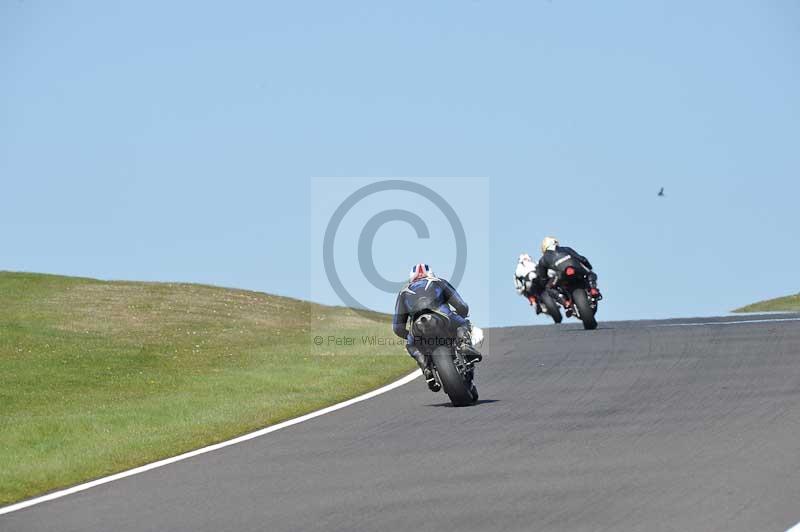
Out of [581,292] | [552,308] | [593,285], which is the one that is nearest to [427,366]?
[581,292]

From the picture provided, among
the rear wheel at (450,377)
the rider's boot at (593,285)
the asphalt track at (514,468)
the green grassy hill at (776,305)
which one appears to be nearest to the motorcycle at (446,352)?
the rear wheel at (450,377)

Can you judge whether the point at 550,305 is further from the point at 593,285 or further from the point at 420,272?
the point at 420,272

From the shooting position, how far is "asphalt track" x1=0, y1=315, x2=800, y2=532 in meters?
9.54

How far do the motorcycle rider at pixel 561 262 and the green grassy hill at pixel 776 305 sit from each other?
1280 cm

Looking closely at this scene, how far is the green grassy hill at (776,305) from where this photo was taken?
39.2 m

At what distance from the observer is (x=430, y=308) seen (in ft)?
53.7

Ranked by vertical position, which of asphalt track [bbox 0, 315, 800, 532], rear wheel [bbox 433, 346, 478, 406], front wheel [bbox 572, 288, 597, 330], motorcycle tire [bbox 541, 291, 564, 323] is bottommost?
asphalt track [bbox 0, 315, 800, 532]

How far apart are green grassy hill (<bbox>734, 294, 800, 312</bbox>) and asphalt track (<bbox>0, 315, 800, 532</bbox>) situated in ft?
69.4

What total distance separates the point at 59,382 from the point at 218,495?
10.8 metres

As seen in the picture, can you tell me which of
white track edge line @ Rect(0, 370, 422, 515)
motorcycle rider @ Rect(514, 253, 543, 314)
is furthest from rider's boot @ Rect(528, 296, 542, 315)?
white track edge line @ Rect(0, 370, 422, 515)

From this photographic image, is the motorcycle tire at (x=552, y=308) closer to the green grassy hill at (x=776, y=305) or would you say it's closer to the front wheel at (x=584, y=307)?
the front wheel at (x=584, y=307)

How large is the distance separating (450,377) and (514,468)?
460 centimetres

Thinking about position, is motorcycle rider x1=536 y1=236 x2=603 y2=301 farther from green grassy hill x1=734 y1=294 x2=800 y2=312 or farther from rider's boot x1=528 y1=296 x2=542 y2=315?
green grassy hill x1=734 y1=294 x2=800 y2=312

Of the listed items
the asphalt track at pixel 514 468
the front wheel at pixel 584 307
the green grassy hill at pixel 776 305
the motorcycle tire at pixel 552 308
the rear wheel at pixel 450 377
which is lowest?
the asphalt track at pixel 514 468
